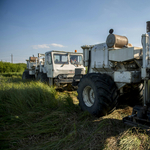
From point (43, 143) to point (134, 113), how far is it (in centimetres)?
174

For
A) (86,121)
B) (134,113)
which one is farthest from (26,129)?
(134,113)

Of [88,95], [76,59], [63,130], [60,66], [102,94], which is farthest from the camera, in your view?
[76,59]

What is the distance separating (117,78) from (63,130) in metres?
1.52

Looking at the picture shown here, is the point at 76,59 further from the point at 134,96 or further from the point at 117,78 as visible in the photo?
the point at 117,78

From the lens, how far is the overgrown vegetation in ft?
7.27

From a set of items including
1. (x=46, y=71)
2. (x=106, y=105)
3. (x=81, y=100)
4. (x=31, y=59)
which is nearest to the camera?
(x=106, y=105)

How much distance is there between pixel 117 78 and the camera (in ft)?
9.70

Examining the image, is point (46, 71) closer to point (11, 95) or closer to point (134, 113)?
point (11, 95)

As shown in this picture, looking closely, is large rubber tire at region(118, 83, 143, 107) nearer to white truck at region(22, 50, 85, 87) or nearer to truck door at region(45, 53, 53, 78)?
white truck at region(22, 50, 85, 87)

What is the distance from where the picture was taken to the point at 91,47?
13.6 feet

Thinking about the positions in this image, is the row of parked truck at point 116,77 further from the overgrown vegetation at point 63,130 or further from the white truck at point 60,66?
the white truck at point 60,66

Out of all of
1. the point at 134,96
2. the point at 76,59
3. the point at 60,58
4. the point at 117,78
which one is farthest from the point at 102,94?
the point at 76,59

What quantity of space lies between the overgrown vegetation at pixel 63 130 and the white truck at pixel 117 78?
26cm

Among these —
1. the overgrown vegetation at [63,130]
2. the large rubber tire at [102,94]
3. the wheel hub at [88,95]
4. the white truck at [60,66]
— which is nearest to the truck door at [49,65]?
the white truck at [60,66]
